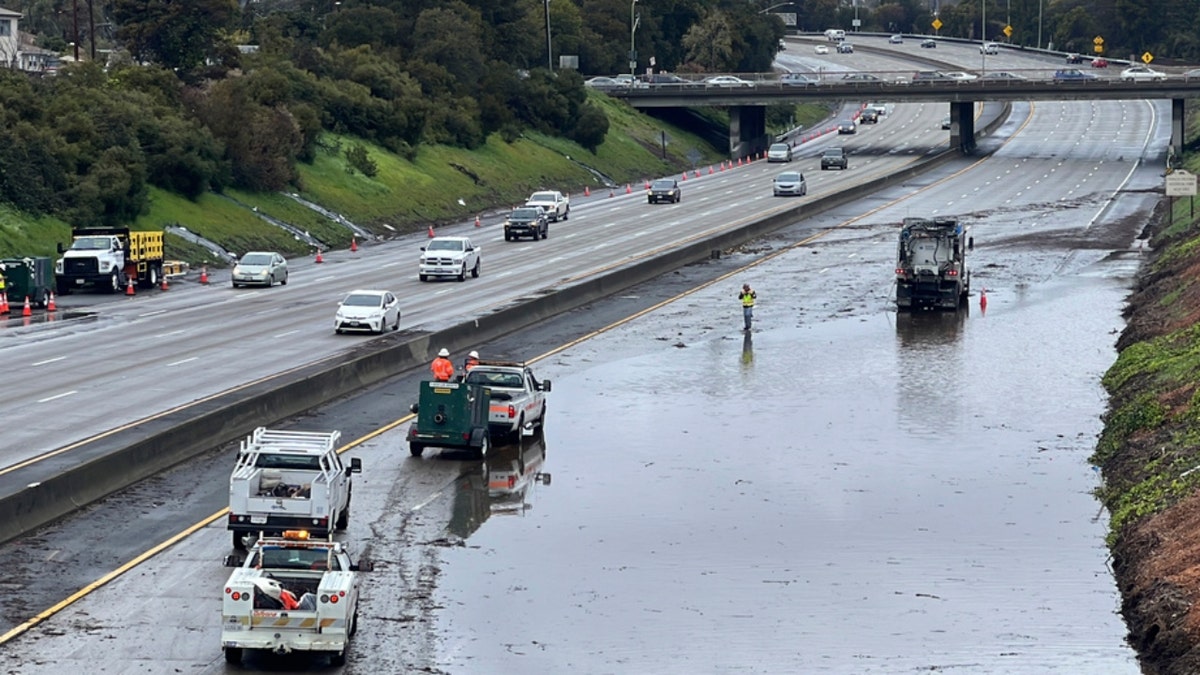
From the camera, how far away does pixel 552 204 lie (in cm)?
9675

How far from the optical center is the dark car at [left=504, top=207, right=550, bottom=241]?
86.3m

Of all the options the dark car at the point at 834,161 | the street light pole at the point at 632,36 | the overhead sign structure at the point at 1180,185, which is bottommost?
the dark car at the point at 834,161

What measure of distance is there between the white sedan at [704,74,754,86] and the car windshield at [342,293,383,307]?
90114 millimetres

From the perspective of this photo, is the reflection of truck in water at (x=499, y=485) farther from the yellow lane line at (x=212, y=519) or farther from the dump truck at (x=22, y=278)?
the dump truck at (x=22, y=278)

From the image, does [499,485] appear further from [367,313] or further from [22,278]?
[22,278]

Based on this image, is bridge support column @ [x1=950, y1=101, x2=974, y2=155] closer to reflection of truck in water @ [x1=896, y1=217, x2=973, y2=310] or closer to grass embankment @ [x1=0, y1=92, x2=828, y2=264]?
grass embankment @ [x1=0, y1=92, x2=828, y2=264]

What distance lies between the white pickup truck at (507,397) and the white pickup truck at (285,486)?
874 centimetres

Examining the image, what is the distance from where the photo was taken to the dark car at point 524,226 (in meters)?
86.3

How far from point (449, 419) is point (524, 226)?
4937cm

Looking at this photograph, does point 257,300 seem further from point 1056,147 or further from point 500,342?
point 1056,147

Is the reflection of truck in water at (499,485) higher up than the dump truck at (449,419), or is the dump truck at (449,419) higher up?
the dump truck at (449,419)

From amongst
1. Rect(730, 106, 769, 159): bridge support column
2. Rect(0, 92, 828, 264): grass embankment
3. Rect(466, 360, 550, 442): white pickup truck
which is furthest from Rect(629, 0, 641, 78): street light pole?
Rect(466, 360, 550, 442): white pickup truck

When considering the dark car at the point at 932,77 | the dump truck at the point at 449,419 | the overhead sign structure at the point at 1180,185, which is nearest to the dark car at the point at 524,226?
the overhead sign structure at the point at 1180,185

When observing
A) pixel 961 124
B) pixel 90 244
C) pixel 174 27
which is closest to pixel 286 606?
pixel 90 244
